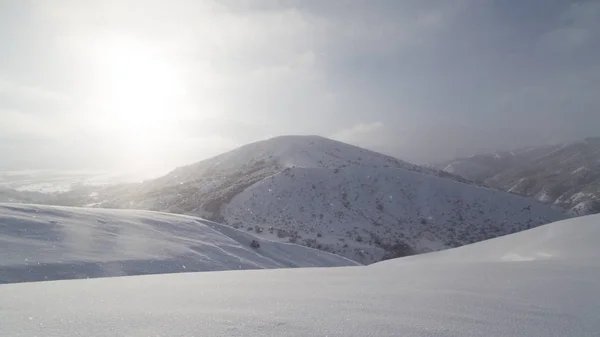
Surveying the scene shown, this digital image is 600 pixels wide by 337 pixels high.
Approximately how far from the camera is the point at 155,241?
42.6 ft

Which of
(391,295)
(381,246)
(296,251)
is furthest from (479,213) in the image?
(391,295)

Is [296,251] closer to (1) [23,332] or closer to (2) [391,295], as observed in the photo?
(2) [391,295]

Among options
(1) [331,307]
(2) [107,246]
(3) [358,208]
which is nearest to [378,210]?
(3) [358,208]

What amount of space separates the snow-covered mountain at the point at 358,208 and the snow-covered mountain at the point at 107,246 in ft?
52.6

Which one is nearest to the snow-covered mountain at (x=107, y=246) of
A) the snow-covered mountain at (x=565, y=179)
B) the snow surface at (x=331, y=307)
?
the snow surface at (x=331, y=307)

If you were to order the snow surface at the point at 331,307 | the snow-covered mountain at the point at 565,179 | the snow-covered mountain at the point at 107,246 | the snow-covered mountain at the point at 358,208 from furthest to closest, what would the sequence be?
the snow-covered mountain at the point at 565,179
the snow-covered mountain at the point at 358,208
the snow-covered mountain at the point at 107,246
the snow surface at the point at 331,307

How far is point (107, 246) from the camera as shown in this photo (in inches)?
444

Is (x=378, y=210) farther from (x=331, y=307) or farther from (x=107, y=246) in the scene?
(x=331, y=307)

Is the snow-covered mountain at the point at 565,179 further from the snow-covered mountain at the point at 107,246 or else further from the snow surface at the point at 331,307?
the snow surface at the point at 331,307

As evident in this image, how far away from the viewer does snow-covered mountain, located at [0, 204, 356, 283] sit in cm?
923

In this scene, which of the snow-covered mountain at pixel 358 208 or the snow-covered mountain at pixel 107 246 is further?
the snow-covered mountain at pixel 358 208

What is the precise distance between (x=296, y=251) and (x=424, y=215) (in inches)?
1169

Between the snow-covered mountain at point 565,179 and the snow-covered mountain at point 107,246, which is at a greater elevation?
the snow-covered mountain at point 565,179

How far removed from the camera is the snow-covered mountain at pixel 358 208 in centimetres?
3603
